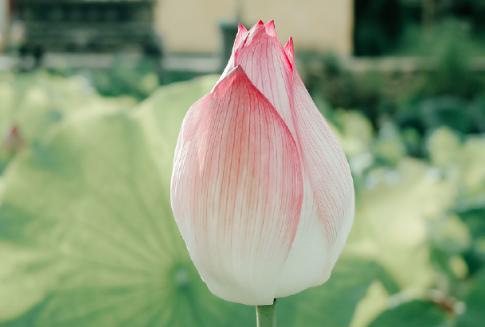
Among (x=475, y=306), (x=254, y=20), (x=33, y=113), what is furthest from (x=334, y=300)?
(x=254, y=20)

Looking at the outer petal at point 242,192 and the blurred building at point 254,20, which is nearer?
the outer petal at point 242,192

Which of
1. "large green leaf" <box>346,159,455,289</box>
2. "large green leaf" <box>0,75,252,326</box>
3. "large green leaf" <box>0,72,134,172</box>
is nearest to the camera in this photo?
"large green leaf" <box>0,75,252,326</box>

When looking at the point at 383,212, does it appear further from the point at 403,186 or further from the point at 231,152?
the point at 231,152

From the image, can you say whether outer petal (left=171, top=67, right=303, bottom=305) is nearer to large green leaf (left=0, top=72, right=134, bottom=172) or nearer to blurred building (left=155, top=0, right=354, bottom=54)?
large green leaf (left=0, top=72, right=134, bottom=172)

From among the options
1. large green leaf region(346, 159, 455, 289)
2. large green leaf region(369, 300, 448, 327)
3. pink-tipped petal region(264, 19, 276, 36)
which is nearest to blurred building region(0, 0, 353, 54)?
large green leaf region(346, 159, 455, 289)

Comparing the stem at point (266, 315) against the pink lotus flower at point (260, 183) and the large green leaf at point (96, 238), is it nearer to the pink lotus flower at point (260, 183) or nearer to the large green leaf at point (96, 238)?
the pink lotus flower at point (260, 183)

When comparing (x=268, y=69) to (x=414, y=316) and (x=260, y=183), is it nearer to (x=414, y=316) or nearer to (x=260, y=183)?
(x=260, y=183)

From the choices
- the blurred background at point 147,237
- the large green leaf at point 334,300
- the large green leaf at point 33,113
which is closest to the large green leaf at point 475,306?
the blurred background at point 147,237

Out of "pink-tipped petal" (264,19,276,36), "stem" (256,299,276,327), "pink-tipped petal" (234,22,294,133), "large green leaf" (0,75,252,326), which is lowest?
"large green leaf" (0,75,252,326)
